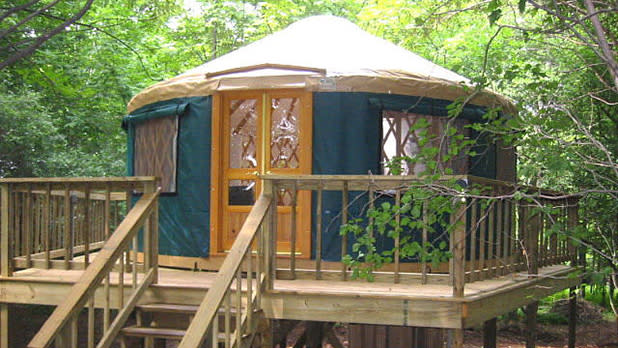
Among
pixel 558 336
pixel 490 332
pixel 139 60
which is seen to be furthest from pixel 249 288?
pixel 139 60

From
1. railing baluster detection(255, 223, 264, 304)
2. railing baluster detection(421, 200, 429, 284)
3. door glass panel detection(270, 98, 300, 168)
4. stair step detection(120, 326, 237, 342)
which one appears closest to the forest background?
door glass panel detection(270, 98, 300, 168)

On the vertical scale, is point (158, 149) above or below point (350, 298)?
above

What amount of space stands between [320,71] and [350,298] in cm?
238

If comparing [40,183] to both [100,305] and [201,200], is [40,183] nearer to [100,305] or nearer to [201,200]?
[100,305]

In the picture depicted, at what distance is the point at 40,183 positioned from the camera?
5410 mm

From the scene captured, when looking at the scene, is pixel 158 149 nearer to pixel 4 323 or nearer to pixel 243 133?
pixel 243 133

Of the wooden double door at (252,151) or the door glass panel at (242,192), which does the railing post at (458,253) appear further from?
the door glass panel at (242,192)

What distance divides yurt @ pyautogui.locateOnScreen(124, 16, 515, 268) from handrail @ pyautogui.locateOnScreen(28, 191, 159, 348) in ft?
5.02

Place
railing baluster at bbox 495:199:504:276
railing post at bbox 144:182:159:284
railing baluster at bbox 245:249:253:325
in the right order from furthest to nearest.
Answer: railing baluster at bbox 495:199:504:276, railing post at bbox 144:182:159:284, railing baluster at bbox 245:249:253:325

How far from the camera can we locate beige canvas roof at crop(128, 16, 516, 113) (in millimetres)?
6121

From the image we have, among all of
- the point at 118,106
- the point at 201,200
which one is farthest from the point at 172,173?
the point at 118,106

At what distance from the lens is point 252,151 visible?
21.3ft

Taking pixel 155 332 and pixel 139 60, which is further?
pixel 139 60

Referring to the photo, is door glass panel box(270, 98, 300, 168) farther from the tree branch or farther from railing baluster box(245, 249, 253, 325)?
railing baluster box(245, 249, 253, 325)
